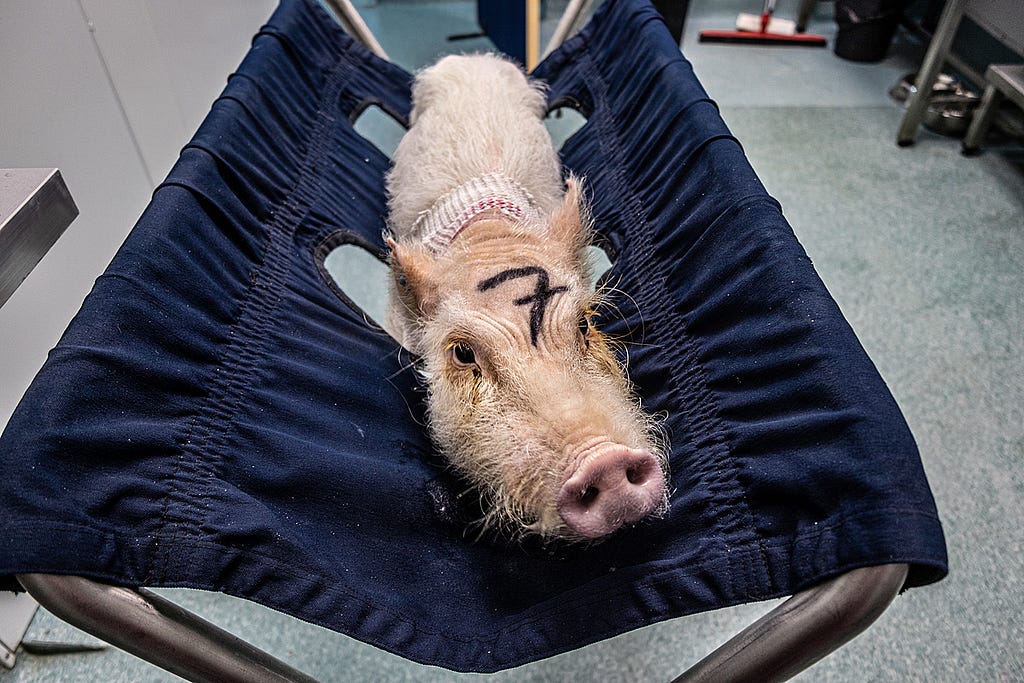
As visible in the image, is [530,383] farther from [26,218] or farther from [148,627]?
[26,218]

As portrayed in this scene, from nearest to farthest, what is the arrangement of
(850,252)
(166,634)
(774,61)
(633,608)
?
(166,634) < (633,608) < (850,252) < (774,61)

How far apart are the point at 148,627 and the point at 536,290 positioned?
685mm

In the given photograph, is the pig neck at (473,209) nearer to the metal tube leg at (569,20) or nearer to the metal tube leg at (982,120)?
the metal tube leg at (569,20)

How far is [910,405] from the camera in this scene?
186 cm

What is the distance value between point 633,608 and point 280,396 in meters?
0.58

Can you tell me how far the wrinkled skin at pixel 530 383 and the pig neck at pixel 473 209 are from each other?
0.03 meters

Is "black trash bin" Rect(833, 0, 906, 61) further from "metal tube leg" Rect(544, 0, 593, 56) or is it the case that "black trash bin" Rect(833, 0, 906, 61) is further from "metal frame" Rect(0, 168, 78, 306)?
"metal frame" Rect(0, 168, 78, 306)

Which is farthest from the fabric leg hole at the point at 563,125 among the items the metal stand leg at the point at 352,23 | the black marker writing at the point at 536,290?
the black marker writing at the point at 536,290

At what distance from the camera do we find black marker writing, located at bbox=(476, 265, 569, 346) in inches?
42.0

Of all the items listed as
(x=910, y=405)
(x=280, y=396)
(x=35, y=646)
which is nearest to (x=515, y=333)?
(x=280, y=396)

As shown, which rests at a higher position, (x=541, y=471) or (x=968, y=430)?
(x=541, y=471)

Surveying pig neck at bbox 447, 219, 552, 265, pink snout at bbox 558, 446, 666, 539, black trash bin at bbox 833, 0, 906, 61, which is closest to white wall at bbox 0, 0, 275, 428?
pig neck at bbox 447, 219, 552, 265

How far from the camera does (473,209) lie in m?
1.42

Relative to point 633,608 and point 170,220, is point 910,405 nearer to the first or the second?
point 633,608
